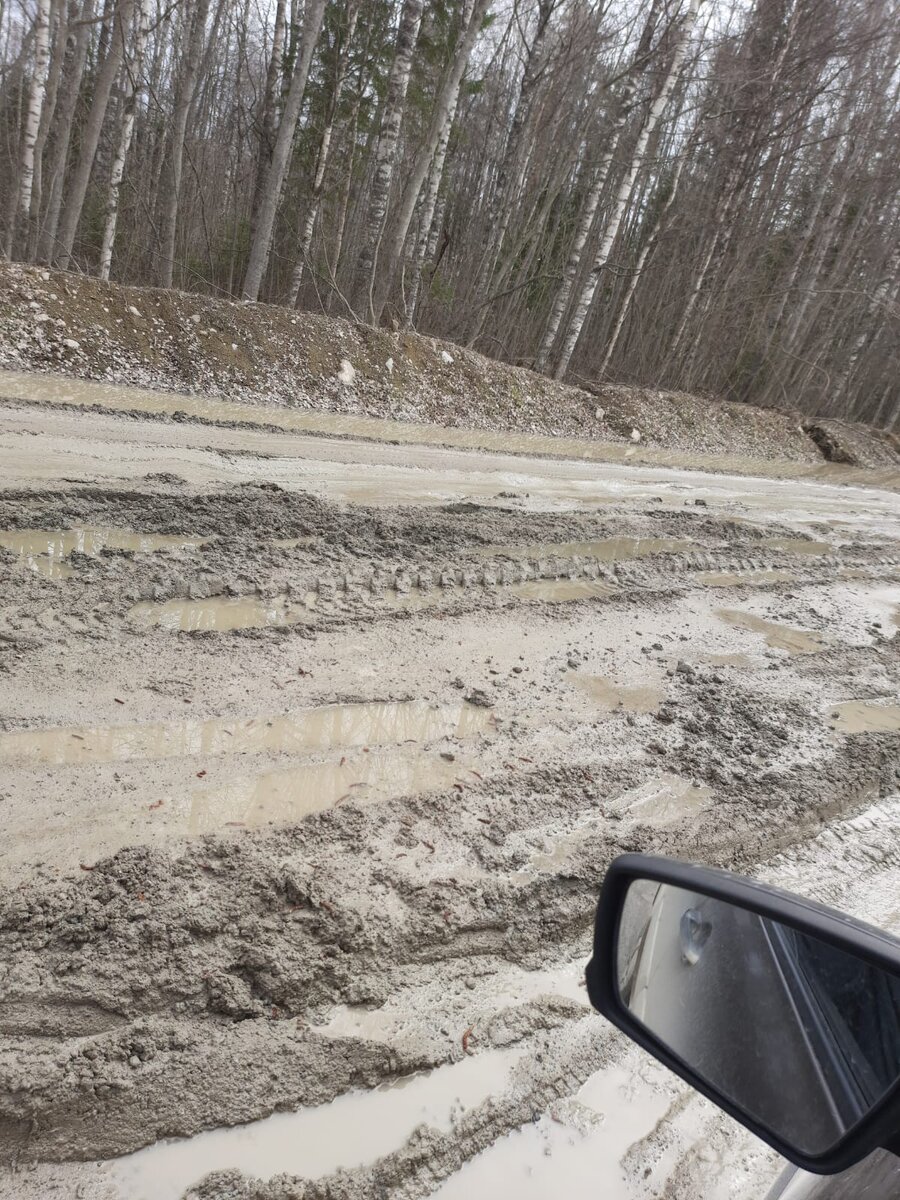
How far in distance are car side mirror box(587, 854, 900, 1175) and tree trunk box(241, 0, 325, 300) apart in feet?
44.6

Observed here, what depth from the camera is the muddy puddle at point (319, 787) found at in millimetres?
2795

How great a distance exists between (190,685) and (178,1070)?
189cm

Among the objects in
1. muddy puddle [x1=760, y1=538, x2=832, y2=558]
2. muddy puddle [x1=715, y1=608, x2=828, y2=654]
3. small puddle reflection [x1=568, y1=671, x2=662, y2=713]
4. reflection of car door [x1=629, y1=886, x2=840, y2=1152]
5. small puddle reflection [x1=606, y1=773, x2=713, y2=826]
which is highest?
muddy puddle [x1=760, y1=538, x2=832, y2=558]

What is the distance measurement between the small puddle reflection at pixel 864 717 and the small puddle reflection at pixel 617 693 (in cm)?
117

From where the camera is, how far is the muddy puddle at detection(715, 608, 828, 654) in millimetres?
5609

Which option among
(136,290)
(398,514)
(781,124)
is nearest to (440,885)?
(398,514)

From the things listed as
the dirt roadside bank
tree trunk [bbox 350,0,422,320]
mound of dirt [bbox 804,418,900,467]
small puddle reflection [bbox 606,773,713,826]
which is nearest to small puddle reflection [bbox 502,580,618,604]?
small puddle reflection [bbox 606,773,713,826]

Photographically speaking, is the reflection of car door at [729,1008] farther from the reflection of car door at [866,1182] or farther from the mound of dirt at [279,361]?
the mound of dirt at [279,361]

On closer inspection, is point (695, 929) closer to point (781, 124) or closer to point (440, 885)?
point (440, 885)

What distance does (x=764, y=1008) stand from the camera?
4.91ft

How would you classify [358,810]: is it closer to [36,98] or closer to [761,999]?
[761,999]

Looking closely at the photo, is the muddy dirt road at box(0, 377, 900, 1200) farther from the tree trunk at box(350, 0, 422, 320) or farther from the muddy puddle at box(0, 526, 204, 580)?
the tree trunk at box(350, 0, 422, 320)

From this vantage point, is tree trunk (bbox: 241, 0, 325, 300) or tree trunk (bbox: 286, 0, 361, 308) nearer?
tree trunk (bbox: 241, 0, 325, 300)

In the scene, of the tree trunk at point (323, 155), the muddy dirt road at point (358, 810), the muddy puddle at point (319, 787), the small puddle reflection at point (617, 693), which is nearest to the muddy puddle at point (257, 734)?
the muddy dirt road at point (358, 810)
